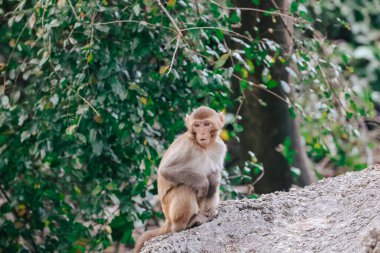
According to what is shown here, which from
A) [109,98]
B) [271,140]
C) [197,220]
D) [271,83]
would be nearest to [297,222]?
[197,220]

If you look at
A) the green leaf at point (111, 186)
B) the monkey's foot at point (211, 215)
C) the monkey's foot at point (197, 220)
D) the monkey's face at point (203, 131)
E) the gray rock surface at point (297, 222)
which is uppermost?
the monkey's face at point (203, 131)

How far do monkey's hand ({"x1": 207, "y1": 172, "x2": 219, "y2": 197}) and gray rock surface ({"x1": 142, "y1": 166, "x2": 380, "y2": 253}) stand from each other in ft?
0.94

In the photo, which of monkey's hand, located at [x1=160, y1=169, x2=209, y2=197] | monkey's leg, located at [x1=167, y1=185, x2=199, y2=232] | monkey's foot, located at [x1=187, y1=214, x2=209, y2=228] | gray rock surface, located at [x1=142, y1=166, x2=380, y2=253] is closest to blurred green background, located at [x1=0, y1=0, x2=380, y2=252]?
monkey's hand, located at [x1=160, y1=169, x2=209, y2=197]

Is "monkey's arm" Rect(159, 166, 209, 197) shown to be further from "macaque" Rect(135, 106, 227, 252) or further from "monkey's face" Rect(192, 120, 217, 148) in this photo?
"monkey's face" Rect(192, 120, 217, 148)

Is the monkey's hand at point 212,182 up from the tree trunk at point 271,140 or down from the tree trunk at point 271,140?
up

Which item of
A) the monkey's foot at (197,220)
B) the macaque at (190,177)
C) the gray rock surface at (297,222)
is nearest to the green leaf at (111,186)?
the macaque at (190,177)

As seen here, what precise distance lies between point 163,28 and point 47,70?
3.61 ft

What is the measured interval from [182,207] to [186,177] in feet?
0.76

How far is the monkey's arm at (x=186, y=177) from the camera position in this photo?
580cm

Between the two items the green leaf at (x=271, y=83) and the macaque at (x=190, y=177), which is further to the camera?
the green leaf at (x=271, y=83)

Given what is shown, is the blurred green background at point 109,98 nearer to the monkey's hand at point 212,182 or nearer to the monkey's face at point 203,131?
the monkey's face at point 203,131

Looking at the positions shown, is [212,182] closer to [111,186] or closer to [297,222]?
[297,222]

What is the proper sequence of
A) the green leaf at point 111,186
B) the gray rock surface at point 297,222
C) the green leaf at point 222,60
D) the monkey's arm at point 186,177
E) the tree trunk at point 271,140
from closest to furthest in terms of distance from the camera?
the gray rock surface at point 297,222 → the monkey's arm at point 186,177 → the green leaf at point 222,60 → the green leaf at point 111,186 → the tree trunk at point 271,140

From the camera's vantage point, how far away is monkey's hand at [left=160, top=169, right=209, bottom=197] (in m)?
5.80
